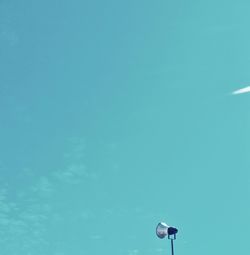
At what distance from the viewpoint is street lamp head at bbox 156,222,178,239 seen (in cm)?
1347

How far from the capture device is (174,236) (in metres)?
13.8

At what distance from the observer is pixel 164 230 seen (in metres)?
13.6

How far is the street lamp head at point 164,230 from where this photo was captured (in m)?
13.5
